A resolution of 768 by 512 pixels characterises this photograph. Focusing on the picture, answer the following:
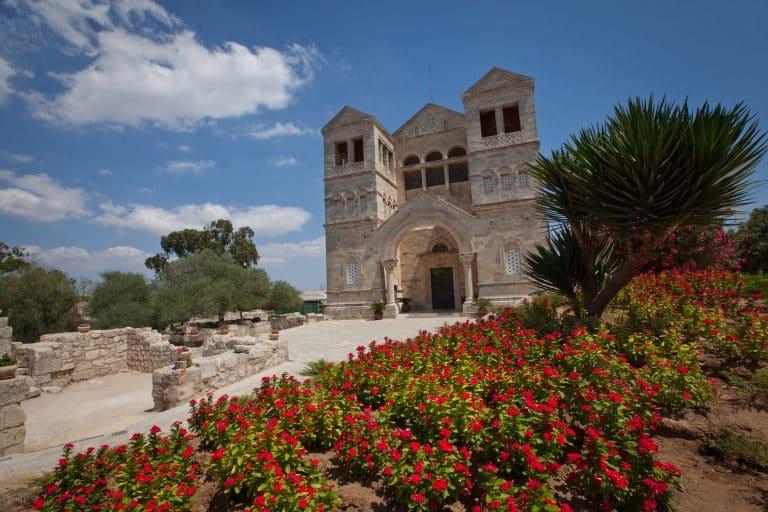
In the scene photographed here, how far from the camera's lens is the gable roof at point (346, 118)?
26133 millimetres

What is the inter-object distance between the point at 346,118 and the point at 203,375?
74.1 feet

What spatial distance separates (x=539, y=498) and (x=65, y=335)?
16.4 meters

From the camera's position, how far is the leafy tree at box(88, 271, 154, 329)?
20.7 m

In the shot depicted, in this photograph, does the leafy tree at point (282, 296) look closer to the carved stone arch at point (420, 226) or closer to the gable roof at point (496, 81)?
the carved stone arch at point (420, 226)

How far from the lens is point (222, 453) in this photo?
3551 millimetres

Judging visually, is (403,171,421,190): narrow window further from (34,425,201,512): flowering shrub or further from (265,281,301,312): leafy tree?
(34,425,201,512): flowering shrub

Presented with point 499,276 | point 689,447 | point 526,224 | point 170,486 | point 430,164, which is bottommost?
point 689,447

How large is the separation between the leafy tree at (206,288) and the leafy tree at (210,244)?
19777mm

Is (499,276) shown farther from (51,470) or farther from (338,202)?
(51,470)

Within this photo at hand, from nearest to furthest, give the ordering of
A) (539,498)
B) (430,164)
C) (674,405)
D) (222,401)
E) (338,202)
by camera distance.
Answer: (539,498) < (674,405) < (222,401) < (338,202) < (430,164)

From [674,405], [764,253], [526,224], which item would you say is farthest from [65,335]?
[764,253]

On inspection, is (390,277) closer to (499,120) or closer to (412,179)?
(412,179)

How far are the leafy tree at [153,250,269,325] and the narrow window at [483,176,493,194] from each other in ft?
59.7

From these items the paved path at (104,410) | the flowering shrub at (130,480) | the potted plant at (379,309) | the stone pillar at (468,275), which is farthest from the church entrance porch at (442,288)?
the flowering shrub at (130,480)
